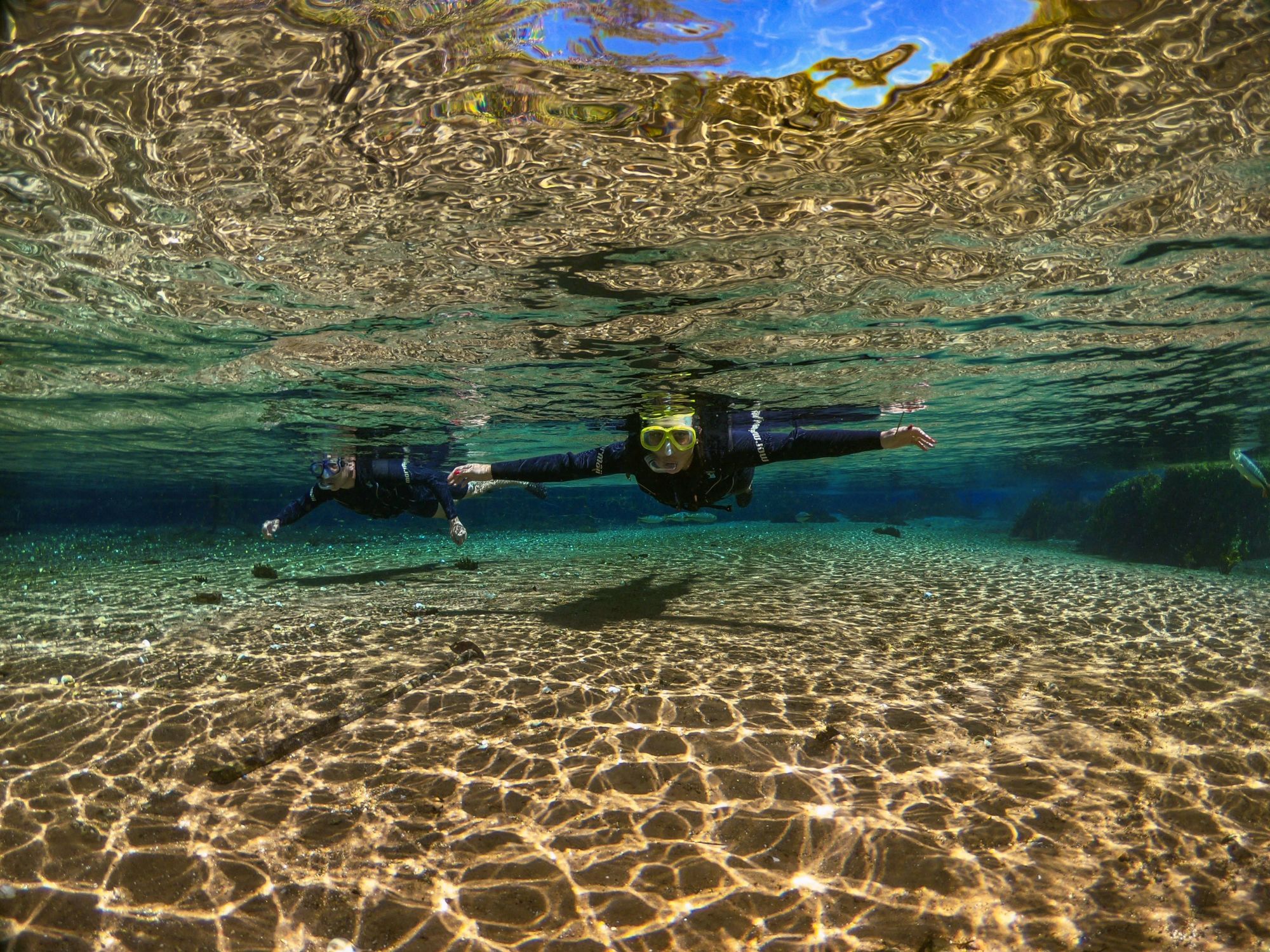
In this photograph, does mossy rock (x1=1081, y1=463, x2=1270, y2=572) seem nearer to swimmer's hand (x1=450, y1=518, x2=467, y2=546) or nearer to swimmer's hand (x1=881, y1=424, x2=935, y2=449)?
swimmer's hand (x1=881, y1=424, x2=935, y2=449)

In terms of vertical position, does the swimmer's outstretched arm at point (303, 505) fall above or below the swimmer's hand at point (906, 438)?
below

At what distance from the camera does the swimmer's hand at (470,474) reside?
849 centimetres

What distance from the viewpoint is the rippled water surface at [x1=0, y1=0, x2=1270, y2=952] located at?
3182 mm

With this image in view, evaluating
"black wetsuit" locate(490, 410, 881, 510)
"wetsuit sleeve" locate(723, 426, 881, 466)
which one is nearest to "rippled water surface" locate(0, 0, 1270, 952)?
"black wetsuit" locate(490, 410, 881, 510)

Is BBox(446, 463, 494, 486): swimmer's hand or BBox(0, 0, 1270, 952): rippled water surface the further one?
BBox(446, 463, 494, 486): swimmer's hand

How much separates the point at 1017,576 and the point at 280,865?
51.3ft

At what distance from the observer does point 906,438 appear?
659cm

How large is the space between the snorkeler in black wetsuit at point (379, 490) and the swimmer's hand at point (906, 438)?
6.58 m

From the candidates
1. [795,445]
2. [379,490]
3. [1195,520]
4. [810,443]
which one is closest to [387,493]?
[379,490]

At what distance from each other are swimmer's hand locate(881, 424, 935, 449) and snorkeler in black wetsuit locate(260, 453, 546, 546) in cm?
658

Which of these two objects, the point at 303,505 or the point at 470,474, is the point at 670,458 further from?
the point at 303,505

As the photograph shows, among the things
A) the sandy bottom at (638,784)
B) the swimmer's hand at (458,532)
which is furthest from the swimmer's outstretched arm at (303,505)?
the swimmer's hand at (458,532)

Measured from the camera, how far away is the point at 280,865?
3242 millimetres

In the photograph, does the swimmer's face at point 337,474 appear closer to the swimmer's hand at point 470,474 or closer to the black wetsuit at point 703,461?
the swimmer's hand at point 470,474
